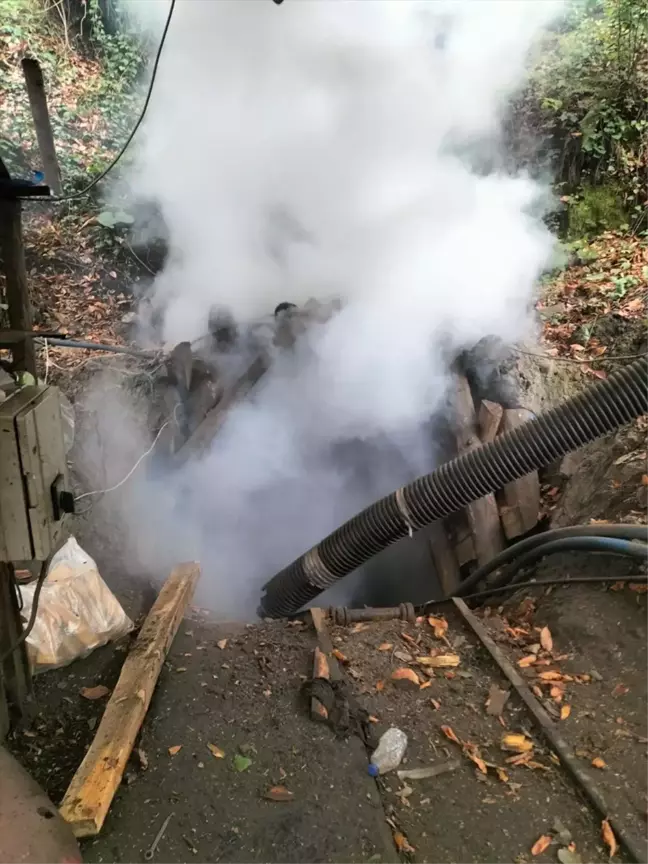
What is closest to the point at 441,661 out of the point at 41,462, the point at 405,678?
the point at 405,678

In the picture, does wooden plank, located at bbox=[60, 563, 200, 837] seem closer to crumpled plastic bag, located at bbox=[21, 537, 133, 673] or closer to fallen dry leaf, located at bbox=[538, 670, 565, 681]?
crumpled plastic bag, located at bbox=[21, 537, 133, 673]

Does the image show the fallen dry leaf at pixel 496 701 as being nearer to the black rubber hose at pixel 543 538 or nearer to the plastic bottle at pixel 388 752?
the plastic bottle at pixel 388 752

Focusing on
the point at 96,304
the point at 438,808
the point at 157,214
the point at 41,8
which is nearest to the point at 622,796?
the point at 438,808

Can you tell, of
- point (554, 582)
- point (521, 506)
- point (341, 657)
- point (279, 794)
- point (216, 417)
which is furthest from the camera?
point (216, 417)

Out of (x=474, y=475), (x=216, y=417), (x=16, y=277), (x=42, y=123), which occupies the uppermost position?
(x=42, y=123)

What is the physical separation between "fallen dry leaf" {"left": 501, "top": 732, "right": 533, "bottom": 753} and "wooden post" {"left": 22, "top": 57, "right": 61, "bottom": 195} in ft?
9.10

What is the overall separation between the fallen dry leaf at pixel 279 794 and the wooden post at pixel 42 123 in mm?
2343

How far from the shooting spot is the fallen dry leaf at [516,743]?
8.16 ft

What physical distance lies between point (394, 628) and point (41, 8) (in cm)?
874

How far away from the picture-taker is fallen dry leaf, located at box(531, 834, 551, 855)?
2.07 meters

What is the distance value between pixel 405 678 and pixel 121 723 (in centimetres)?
128

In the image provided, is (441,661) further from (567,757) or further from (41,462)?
(41,462)

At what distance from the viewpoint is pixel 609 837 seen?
81.7 inches

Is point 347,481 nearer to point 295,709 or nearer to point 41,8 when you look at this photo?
point 295,709
